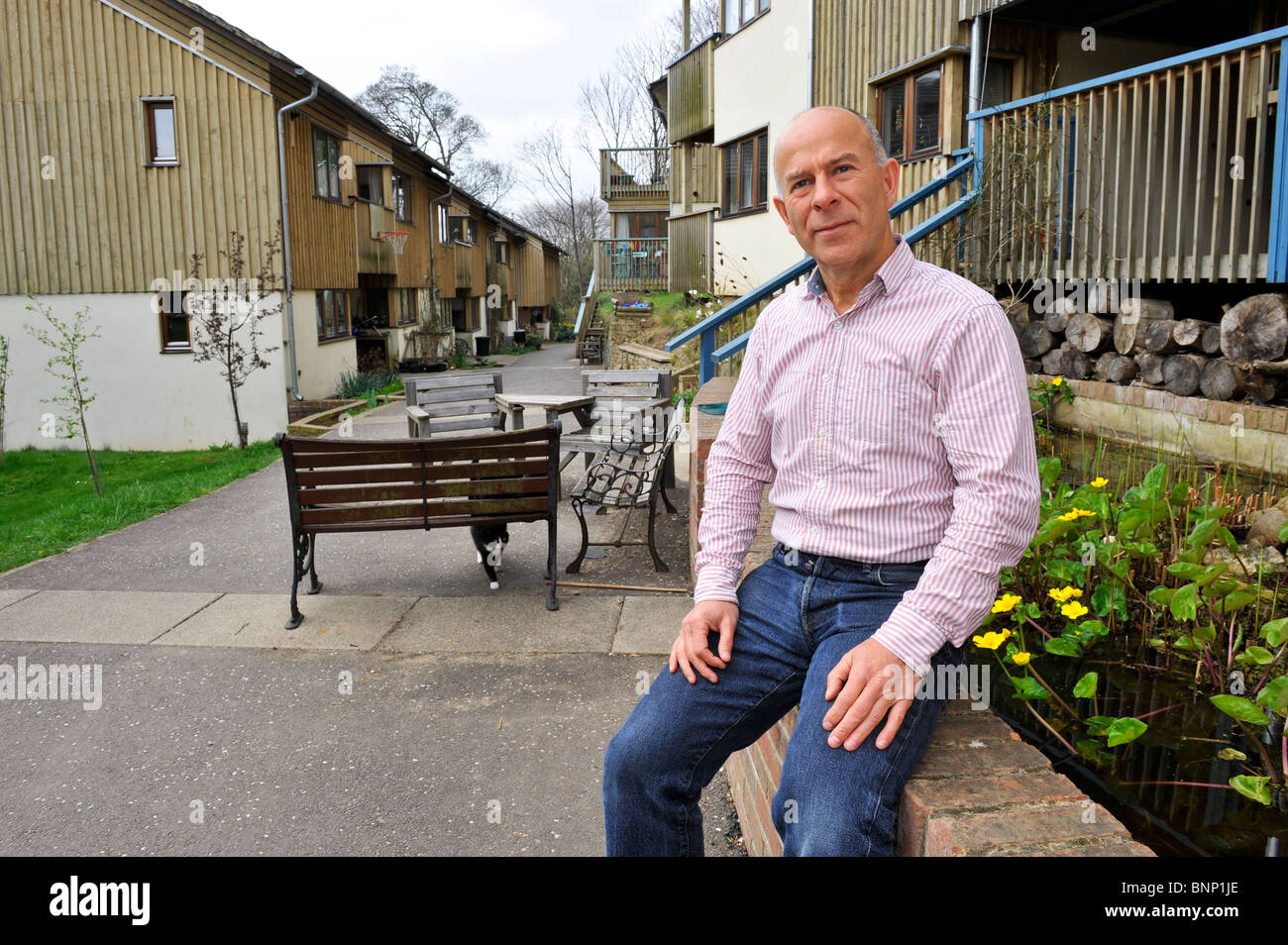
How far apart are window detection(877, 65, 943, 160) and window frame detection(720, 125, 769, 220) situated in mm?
4285

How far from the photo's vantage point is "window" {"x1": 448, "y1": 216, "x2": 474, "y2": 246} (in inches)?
1456

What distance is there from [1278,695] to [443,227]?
34295 mm

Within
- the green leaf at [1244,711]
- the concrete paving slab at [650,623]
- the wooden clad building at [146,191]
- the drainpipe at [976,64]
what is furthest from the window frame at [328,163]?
the green leaf at [1244,711]

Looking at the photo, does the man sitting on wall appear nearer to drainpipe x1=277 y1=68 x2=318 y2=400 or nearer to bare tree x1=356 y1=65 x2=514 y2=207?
drainpipe x1=277 y1=68 x2=318 y2=400

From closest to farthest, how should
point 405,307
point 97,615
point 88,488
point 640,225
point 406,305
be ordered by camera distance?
point 97,615 < point 88,488 < point 405,307 < point 406,305 < point 640,225

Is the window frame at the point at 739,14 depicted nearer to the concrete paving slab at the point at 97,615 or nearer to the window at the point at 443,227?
the concrete paving slab at the point at 97,615

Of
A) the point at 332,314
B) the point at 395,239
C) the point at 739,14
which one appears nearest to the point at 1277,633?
the point at 739,14

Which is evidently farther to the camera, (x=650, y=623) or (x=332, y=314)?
(x=332, y=314)

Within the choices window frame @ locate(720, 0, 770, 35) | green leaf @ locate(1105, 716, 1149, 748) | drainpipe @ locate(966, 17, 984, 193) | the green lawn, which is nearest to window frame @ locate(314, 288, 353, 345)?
the green lawn

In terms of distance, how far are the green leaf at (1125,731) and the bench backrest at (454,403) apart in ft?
25.1

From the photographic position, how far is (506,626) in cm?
522

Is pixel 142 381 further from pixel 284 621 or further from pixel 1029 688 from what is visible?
pixel 1029 688

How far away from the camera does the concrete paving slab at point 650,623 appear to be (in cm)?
484

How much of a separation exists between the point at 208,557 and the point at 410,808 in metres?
4.28
